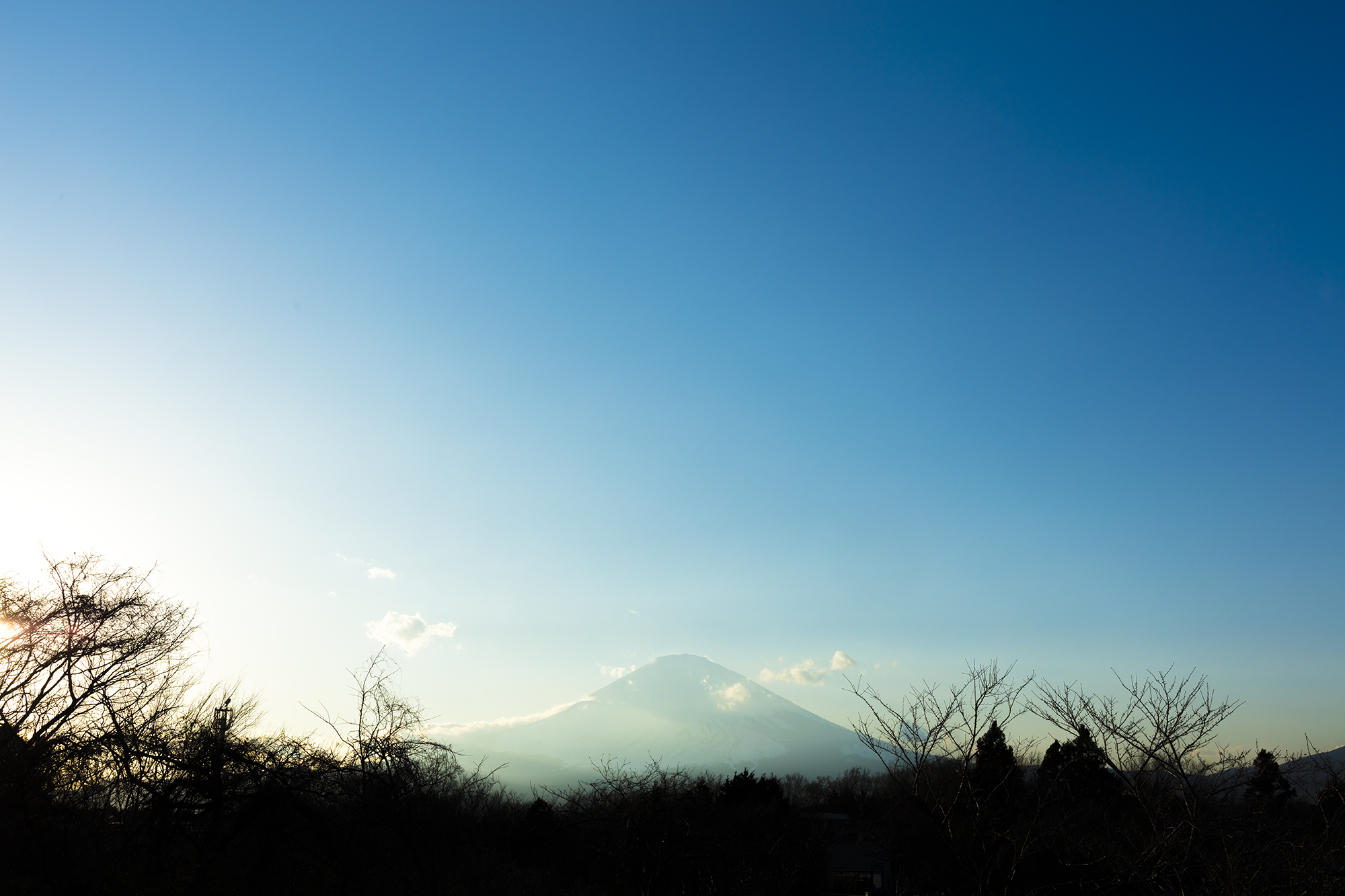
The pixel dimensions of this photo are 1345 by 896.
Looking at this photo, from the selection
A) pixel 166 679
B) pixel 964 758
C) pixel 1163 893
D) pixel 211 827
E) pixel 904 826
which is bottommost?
pixel 904 826

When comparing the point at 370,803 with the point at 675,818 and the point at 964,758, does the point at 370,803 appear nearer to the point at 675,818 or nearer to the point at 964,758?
the point at 675,818

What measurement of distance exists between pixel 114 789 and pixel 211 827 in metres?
3.23

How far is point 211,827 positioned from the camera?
13664 millimetres

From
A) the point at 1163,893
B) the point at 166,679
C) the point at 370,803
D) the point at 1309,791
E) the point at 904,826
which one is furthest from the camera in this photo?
the point at 904,826

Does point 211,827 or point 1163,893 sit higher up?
point 211,827

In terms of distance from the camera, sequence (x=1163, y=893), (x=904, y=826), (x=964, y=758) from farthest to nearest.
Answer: (x=904, y=826), (x=1163, y=893), (x=964, y=758)

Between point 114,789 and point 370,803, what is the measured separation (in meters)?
5.27

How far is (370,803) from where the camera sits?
52.4 feet

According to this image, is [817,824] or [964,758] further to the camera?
[817,824]

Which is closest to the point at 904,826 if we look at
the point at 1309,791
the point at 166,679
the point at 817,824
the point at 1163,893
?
the point at 817,824

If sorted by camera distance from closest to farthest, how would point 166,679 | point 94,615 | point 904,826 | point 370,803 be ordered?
point 370,803
point 94,615
point 166,679
point 904,826

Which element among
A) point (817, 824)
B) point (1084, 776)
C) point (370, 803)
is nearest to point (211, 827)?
point (370, 803)

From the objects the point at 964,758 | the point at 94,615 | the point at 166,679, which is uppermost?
the point at 94,615

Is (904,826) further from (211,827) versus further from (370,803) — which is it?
(211,827)
